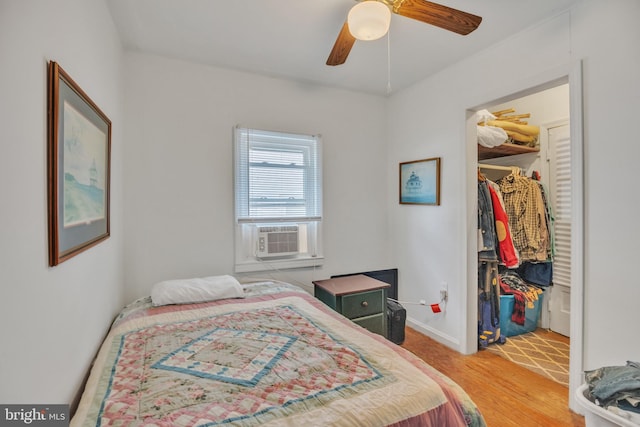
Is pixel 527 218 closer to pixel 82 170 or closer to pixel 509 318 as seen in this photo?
pixel 509 318

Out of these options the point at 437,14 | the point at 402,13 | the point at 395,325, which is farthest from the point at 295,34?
the point at 395,325

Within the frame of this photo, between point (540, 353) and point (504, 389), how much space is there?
792 millimetres

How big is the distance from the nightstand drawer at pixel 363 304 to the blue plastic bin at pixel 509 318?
121 cm

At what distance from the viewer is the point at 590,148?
172cm

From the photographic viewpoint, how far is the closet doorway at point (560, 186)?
5.79 feet

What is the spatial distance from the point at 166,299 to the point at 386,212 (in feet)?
7.54

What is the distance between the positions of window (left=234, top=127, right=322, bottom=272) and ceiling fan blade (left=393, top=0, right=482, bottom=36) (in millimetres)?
1502

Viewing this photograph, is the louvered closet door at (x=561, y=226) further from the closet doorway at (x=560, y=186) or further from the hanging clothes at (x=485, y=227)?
the hanging clothes at (x=485, y=227)

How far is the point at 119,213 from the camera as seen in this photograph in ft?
6.97

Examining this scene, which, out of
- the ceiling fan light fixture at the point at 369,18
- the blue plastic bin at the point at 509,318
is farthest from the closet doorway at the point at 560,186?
the ceiling fan light fixture at the point at 369,18

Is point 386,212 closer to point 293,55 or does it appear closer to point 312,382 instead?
point 293,55

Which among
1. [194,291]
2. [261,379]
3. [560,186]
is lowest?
[261,379]

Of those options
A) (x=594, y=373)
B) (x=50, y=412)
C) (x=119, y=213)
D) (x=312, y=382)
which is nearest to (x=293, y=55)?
(x=119, y=213)

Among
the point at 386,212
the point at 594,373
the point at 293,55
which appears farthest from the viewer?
the point at 386,212
